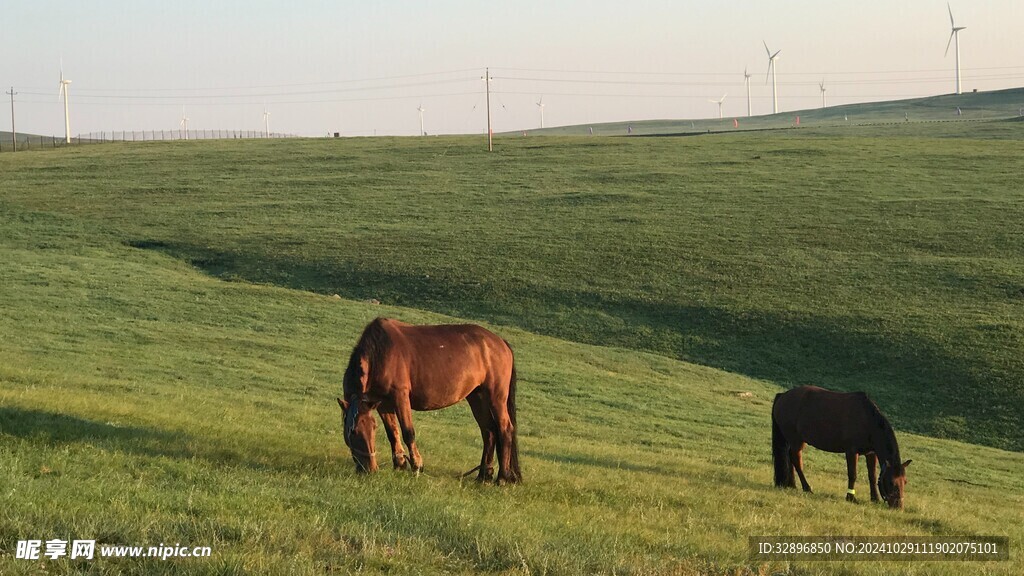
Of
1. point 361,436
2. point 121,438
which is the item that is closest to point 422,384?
point 361,436

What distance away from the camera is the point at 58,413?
11.5 metres

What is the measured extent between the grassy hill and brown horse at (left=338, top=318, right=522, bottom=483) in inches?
4411

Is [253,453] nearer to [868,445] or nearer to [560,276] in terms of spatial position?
[868,445]

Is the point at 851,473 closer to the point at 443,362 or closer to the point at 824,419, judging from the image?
the point at 824,419

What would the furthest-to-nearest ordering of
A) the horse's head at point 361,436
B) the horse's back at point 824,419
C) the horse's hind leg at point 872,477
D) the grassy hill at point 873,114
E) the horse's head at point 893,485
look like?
the grassy hill at point 873,114 → the horse's back at point 824,419 → the horse's hind leg at point 872,477 → the horse's head at point 893,485 → the horse's head at point 361,436

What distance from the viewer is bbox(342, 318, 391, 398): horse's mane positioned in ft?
31.8

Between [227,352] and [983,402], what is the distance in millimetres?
18118

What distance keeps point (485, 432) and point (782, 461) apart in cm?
487

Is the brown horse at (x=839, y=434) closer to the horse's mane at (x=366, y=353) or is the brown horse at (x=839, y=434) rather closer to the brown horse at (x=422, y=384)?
the brown horse at (x=422, y=384)

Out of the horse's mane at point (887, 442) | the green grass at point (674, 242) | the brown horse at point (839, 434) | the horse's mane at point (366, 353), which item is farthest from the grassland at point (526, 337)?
the horse's mane at point (366, 353)

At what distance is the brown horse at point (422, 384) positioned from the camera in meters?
9.72

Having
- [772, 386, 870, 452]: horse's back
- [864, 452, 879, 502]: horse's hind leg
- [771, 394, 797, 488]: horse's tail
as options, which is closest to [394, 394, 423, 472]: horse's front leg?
[771, 394, 797, 488]: horse's tail

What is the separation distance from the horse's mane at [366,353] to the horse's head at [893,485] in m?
6.72

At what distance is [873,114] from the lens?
14500 cm
